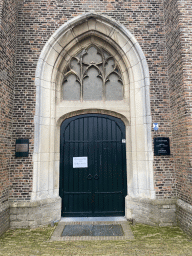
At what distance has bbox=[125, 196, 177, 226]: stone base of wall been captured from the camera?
4227mm

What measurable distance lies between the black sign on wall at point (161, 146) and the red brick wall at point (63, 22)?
165mm

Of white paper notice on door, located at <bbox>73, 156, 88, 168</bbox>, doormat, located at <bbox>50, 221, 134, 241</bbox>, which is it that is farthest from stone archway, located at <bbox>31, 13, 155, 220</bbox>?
doormat, located at <bbox>50, 221, 134, 241</bbox>

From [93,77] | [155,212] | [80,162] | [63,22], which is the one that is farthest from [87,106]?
[155,212]

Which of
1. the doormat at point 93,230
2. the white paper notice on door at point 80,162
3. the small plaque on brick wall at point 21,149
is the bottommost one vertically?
the doormat at point 93,230

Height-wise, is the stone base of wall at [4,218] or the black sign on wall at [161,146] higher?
the black sign on wall at [161,146]

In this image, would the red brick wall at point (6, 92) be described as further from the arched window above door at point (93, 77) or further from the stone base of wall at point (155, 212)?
the stone base of wall at point (155, 212)

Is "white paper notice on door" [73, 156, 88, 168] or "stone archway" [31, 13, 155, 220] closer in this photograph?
"stone archway" [31, 13, 155, 220]

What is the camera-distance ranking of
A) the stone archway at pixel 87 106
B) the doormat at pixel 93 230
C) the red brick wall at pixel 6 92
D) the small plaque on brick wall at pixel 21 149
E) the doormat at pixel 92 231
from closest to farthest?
the doormat at pixel 92 231 → the doormat at pixel 93 230 → the red brick wall at pixel 6 92 → the small plaque on brick wall at pixel 21 149 → the stone archway at pixel 87 106

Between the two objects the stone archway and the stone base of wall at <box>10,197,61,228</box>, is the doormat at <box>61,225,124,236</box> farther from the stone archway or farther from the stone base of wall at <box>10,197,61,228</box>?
the stone archway

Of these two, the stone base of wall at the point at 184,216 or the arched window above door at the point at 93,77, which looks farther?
the arched window above door at the point at 93,77

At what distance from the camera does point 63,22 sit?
16.0ft

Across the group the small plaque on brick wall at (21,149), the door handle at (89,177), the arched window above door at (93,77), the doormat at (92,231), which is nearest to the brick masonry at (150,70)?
the small plaque on brick wall at (21,149)

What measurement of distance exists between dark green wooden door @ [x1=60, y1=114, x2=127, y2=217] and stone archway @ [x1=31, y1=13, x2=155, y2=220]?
0.25 meters

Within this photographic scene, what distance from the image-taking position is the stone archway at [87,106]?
4.54m
